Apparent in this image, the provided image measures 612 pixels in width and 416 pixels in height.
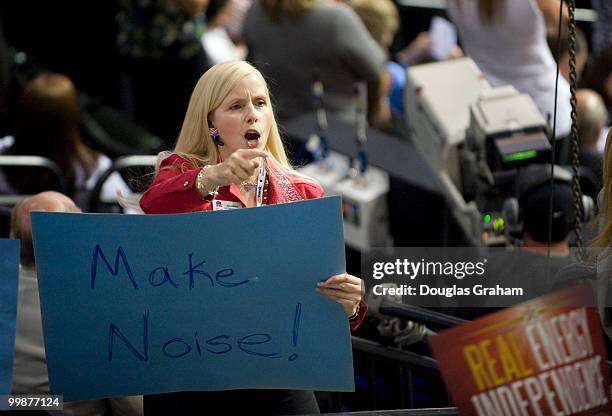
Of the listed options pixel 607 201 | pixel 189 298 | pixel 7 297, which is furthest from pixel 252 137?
pixel 607 201

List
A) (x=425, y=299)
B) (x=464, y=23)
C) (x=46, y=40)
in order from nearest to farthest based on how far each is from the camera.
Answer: (x=425, y=299)
(x=464, y=23)
(x=46, y=40)

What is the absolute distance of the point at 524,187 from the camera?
154 inches

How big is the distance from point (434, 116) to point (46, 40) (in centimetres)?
350

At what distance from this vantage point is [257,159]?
7.65 feet

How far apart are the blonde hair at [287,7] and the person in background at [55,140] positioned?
3.61ft

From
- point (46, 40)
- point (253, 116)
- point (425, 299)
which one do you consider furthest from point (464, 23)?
point (46, 40)

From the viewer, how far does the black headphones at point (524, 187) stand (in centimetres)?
379

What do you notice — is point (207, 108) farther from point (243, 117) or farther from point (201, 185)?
point (201, 185)

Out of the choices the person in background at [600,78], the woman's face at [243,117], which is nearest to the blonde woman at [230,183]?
the woman's face at [243,117]

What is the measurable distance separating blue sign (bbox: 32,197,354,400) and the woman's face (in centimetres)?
30

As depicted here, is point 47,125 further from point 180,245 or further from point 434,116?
point 180,245

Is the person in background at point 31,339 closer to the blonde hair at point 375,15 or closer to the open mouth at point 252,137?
the open mouth at point 252,137

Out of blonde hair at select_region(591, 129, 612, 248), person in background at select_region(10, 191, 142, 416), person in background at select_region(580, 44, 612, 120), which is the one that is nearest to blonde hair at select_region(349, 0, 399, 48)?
person in background at select_region(580, 44, 612, 120)

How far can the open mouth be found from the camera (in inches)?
95.4
